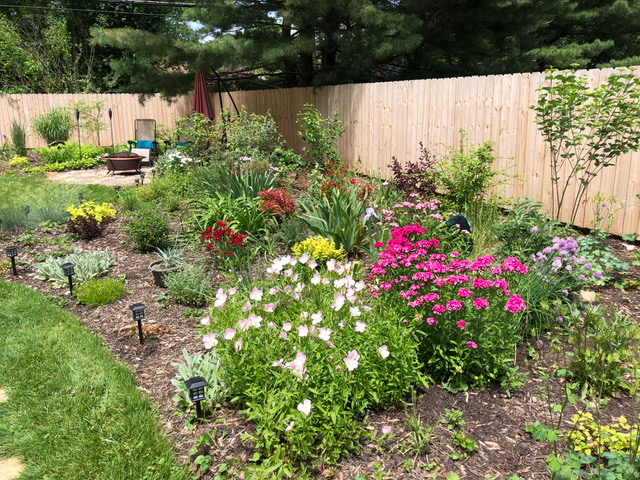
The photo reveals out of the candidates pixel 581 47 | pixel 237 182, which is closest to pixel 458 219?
pixel 237 182

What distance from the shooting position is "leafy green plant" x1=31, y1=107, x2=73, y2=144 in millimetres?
13430

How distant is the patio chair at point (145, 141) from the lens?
1184 centimetres

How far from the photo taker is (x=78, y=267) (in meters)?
4.34

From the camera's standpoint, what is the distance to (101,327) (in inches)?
140

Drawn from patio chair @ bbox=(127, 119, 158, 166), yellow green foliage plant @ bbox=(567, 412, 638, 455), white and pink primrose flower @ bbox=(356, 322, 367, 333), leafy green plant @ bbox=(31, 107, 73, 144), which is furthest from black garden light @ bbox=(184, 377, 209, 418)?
leafy green plant @ bbox=(31, 107, 73, 144)

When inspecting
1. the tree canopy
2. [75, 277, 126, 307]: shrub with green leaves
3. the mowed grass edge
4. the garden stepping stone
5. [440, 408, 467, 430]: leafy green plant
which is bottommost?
the garden stepping stone

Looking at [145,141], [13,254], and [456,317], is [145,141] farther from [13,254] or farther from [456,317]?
[456,317]

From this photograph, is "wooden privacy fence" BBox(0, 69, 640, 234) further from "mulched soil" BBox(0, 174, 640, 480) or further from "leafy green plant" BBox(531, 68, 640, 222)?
"mulched soil" BBox(0, 174, 640, 480)

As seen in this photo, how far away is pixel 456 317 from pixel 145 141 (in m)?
11.5

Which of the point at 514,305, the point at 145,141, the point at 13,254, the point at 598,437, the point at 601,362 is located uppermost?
the point at 145,141

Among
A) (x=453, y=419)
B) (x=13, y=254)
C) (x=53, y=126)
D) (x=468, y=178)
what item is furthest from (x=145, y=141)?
(x=453, y=419)

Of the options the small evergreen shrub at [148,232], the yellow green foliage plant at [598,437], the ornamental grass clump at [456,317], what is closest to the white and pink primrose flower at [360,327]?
the ornamental grass clump at [456,317]

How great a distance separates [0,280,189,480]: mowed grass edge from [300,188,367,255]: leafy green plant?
2.14 metres

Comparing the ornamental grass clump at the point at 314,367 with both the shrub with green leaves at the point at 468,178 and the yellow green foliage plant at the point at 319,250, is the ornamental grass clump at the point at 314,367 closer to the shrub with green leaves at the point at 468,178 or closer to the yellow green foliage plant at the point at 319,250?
the yellow green foliage plant at the point at 319,250
